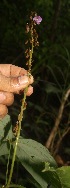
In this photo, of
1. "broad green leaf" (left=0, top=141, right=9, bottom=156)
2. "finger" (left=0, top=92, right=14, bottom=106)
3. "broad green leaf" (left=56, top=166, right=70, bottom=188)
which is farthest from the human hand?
"broad green leaf" (left=56, top=166, right=70, bottom=188)

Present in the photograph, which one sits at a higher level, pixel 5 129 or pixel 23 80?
pixel 23 80

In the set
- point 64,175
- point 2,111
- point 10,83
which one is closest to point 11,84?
point 10,83

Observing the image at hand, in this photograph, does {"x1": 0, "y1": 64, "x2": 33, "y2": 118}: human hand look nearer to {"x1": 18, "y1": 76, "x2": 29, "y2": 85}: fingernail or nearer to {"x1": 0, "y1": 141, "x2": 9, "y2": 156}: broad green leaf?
{"x1": 18, "y1": 76, "x2": 29, "y2": 85}: fingernail

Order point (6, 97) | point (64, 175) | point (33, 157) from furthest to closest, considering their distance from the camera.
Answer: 1. point (6, 97)
2. point (33, 157)
3. point (64, 175)

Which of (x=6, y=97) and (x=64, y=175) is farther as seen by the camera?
(x=6, y=97)

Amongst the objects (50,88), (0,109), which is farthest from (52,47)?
(0,109)

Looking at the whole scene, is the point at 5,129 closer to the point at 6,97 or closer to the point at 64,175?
Answer: the point at 6,97

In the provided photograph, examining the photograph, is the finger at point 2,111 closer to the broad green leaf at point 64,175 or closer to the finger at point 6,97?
the finger at point 6,97

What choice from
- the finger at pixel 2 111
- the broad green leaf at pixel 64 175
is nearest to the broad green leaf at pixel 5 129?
the finger at pixel 2 111
